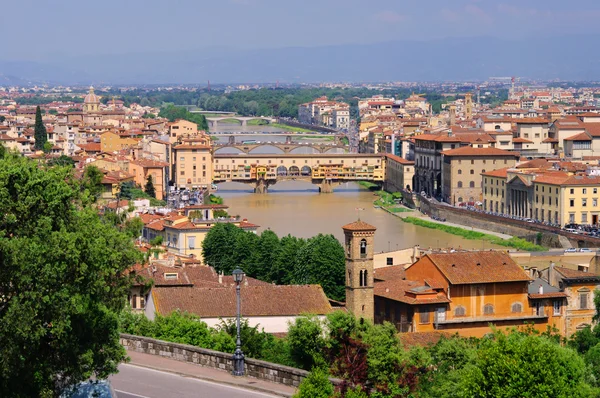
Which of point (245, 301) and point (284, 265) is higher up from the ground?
point (245, 301)

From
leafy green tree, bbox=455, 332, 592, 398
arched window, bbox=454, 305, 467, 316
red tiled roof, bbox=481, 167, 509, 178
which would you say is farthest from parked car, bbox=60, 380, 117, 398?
red tiled roof, bbox=481, 167, 509, 178

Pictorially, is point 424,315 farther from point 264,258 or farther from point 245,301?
point 264,258

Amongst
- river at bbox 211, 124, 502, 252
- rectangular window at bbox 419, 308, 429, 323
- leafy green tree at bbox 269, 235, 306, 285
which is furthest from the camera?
river at bbox 211, 124, 502, 252

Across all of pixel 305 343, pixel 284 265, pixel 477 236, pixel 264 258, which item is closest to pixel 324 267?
pixel 284 265

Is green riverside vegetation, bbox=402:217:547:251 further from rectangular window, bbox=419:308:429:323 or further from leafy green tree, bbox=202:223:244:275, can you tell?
rectangular window, bbox=419:308:429:323

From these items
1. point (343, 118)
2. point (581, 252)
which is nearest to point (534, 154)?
point (581, 252)

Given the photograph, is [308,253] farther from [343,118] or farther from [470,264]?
[343,118]
